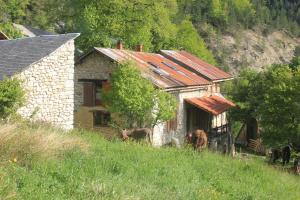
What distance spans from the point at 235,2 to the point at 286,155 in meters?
96.1

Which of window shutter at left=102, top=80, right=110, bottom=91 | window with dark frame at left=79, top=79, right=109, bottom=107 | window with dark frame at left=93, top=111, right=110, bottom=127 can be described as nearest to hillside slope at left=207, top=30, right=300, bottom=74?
window with dark frame at left=79, top=79, right=109, bottom=107

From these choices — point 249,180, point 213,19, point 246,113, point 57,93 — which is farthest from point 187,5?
point 249,180

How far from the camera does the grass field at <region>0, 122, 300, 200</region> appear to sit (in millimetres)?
7184

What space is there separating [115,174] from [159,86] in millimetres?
14317

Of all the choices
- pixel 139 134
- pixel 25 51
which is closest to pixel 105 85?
pixel 25 51

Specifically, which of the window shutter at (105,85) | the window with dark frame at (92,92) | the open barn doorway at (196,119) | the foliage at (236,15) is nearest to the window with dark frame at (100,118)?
the window with dark frame at (92,92)

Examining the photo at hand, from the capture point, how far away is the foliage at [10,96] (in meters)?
16.3

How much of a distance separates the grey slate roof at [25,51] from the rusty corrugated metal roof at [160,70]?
470cm

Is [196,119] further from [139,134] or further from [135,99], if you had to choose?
[139,134]

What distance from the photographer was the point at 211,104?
30547 mm

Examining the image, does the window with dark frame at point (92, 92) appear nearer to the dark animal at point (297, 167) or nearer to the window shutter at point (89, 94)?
the window shutter at point (89, 94)

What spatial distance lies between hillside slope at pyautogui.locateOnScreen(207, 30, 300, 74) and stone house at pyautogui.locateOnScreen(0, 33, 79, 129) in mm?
71960

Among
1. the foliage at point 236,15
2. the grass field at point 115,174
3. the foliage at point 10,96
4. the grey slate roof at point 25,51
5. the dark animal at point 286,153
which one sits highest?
the foliage at point 236,15

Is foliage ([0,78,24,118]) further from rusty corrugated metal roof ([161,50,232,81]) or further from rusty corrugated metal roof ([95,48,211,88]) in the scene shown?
rusty corrugated metal roof ([161,50,232,81])
